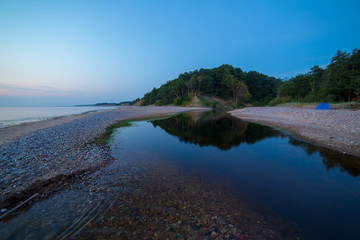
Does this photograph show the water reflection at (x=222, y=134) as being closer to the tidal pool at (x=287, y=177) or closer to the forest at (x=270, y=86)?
the tidal pool at (x=287, y=177)

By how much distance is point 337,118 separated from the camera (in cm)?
1537

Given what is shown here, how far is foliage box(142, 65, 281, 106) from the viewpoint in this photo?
73250mm

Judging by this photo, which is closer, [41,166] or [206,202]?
[206,202]

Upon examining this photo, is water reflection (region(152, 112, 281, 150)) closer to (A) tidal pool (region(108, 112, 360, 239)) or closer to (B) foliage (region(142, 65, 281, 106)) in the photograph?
(A) tidal pool (region(108, 112, 360, 239))

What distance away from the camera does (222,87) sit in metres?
79.6

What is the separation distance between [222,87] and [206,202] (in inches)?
3237

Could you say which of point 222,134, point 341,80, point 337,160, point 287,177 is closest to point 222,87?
point 341,80

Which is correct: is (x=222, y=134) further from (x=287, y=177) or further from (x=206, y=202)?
(x=206, y=202)

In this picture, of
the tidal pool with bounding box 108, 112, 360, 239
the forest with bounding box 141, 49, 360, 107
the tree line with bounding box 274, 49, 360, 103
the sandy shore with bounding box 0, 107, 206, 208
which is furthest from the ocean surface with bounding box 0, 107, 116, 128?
the tree line with bounding box 274, 49, 360, 103

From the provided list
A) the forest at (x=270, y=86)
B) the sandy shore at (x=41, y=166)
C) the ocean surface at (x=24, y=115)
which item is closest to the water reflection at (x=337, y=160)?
the sandy shore at (x=41, y=166)

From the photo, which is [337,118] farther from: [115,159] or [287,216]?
[115,159]

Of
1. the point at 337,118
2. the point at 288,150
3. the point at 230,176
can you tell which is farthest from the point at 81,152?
the point at 337,118

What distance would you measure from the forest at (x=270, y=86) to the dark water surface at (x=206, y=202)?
38.5m

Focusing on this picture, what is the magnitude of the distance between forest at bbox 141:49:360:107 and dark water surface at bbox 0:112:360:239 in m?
38.5
